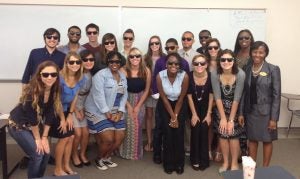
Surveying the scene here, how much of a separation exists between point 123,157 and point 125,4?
2297mm

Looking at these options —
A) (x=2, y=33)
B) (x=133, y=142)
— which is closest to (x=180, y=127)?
(x=133, y=142)

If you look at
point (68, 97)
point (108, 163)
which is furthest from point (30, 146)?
point (108, 163)

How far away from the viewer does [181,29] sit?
16.5ft

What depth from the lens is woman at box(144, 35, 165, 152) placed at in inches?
168

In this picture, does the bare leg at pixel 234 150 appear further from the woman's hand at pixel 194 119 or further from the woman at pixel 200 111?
the woman's hand at pixel 194 119

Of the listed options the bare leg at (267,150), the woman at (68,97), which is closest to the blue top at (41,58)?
the woman at (68,97)

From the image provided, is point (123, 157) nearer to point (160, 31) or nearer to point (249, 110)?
point (249, 110)

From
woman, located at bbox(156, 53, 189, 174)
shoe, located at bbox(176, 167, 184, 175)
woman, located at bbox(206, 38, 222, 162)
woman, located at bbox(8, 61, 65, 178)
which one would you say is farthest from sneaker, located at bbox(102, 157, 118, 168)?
woman, located at bbox(206, 38, 222, 162)

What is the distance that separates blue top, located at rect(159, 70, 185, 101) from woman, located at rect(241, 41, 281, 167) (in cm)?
74

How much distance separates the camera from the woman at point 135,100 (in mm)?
3969

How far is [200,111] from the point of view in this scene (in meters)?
3.79

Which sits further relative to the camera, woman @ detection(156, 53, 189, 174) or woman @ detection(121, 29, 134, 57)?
woman @ detection(121, 29, 134, 57)

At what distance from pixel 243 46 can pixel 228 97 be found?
2.53ft

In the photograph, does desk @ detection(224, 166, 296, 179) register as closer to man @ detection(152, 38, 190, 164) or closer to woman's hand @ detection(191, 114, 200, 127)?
woman's hand @ detection(191, 114, 200, 127)
